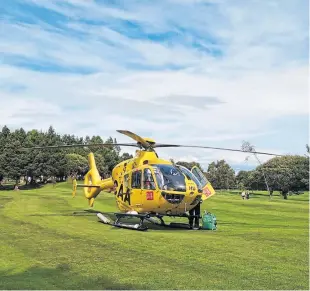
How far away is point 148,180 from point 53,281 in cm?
936

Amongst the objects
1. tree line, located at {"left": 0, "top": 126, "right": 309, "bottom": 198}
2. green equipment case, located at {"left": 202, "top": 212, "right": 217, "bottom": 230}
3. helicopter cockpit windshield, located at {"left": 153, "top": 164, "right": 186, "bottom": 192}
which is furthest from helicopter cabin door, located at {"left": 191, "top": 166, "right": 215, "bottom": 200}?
tree line, located at {"left": 0, "top": 126, "right": 309, "bottom": 198}

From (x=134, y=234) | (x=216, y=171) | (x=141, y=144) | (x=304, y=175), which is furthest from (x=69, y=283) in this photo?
(x=216, y=171)

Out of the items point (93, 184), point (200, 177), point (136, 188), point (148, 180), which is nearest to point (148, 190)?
point (148, 180)

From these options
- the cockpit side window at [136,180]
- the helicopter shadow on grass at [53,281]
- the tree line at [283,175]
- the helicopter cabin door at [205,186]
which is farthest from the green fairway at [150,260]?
the tree line at [283,175]

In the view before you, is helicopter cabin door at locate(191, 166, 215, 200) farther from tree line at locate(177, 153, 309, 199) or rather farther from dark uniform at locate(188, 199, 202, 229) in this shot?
tree line at locate(177, 153, 309, 199)

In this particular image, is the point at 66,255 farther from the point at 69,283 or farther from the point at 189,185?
the point at 189,185

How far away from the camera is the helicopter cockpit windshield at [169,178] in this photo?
663 inches

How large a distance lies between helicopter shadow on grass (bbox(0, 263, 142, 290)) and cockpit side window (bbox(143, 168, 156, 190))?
26.8 feet

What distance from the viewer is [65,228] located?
1656 cm

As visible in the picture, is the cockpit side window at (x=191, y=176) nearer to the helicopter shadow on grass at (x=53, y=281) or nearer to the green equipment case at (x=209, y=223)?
the green equipment case at (x=209, y=223)

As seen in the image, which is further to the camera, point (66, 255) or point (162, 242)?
point (162, 242)

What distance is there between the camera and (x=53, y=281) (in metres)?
8.36

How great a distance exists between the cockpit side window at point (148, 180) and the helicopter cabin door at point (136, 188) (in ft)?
1.11

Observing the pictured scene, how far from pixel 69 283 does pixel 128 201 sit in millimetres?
10653
